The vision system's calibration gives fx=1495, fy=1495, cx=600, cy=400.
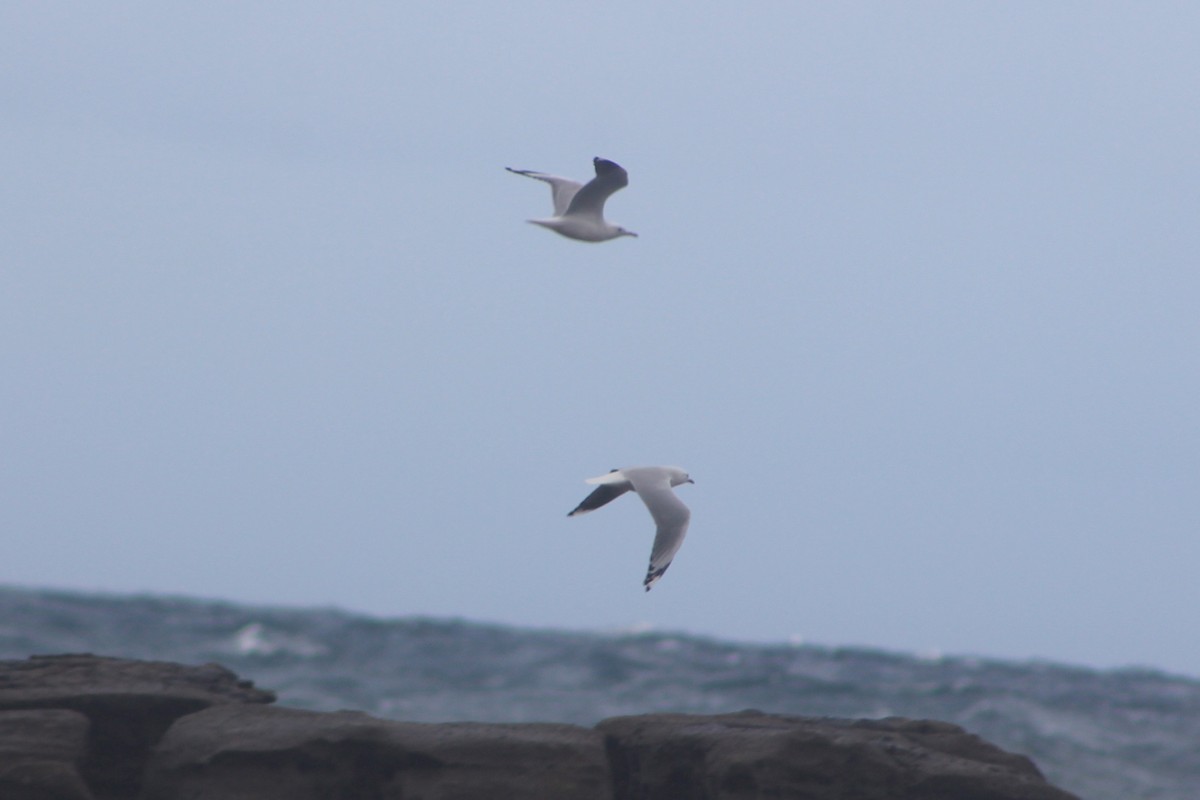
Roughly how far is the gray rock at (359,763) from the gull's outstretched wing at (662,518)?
105 cm

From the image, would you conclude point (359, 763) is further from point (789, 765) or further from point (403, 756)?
point (789, 765)

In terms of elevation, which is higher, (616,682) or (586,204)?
(586,204)

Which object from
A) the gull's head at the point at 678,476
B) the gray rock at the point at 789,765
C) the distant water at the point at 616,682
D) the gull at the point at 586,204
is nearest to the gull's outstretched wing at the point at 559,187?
the gull at the point at 586,204

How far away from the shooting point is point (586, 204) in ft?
29.8

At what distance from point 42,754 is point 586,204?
458cm

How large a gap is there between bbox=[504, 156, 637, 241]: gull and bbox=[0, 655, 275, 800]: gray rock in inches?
134

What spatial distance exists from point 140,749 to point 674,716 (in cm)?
248

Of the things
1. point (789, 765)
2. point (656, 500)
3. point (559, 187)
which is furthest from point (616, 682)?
point (789, 765)

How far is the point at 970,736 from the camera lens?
7.39 m

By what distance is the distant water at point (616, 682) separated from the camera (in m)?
16.5

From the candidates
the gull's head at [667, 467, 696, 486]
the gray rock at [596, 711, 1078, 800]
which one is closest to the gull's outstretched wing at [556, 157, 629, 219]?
the gull's head at [667, 467, 696, 486]

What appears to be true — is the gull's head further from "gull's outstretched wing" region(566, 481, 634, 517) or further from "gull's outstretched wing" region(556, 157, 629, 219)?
"gull's outstretched wing" region(556, 157, 629, 219)

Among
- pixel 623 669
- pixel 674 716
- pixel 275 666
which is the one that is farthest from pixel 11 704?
pixel 623 669

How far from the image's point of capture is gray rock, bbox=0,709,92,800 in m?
5.86
